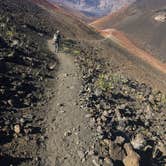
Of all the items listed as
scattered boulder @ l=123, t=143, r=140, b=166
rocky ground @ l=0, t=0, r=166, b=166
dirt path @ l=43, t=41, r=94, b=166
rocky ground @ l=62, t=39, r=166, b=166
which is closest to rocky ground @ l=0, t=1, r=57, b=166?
rocky ground @ l=0, t=0, r=166, b=166

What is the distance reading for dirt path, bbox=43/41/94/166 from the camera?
14008 mm

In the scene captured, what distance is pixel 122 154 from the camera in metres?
14.9

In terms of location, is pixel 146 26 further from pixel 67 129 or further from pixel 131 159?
pixel 131 159

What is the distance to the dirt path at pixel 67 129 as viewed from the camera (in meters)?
14.0

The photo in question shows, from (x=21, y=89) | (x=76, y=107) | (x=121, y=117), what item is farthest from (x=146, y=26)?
(x=76, y=107)

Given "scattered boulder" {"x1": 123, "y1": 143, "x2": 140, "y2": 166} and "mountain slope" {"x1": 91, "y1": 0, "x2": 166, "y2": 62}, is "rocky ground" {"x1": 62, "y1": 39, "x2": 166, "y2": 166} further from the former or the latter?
"mountain slope" {"x1": 91, "y1": 0, "x2": 166, "y2": 62}

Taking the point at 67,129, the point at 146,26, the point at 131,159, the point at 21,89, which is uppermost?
the point at 131,159

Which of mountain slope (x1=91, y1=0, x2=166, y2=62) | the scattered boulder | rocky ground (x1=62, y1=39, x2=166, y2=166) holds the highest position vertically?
the scattered boulder

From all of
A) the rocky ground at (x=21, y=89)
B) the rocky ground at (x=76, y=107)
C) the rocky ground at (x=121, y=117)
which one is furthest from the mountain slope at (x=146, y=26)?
the rocky ground at (x=21, y=89)

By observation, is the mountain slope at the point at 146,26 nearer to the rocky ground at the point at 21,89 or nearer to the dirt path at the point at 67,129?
the rocky ground at the point at 21,89

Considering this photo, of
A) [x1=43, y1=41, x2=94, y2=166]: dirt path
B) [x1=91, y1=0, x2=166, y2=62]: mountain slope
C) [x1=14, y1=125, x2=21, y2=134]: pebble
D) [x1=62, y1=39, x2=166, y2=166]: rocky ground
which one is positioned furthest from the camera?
[x1=91, y1=0, x2=166, y2=62]: mountain slope

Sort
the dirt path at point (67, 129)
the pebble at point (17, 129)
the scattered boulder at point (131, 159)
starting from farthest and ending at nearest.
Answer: the pebble at point (17, 129) → the scattered boulder at point (131, 159) → the dirt path at point (67, 129)

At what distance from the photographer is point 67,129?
1603 centimetres

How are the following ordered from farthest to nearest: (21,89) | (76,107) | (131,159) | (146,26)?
(146,26), (21,89), (76,107), (131,159)
